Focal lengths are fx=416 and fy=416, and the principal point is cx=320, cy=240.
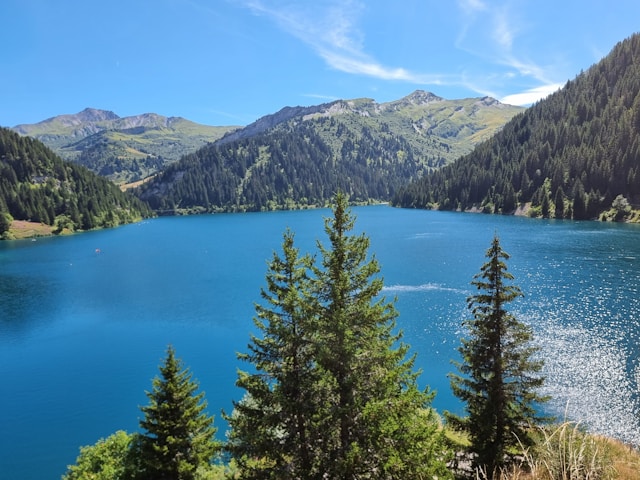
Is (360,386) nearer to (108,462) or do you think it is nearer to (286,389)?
(286,389)

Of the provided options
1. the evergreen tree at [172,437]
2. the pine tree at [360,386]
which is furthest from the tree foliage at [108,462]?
the pine tree at [360,386]

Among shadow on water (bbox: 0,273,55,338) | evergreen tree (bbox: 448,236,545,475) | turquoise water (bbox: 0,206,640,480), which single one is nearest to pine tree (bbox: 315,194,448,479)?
evergreen tree (bbox: 448,236,545,475)

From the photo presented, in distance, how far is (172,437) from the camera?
2334 centimetres

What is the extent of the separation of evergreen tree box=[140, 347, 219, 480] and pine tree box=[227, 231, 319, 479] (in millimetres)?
5659

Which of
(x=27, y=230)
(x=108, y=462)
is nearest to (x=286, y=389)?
(x=108, y=462)

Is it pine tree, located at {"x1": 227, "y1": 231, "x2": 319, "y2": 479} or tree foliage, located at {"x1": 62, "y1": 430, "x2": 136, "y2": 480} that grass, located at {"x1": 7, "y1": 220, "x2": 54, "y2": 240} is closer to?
tree foliage, located at {"x1": 62, "y1": 430, "x2": 136, "y2": 480}

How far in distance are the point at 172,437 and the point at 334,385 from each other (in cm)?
1150

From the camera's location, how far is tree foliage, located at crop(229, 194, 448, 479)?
16.7 m

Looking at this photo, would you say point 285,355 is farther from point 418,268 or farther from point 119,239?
point 119,239

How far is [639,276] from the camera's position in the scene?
73.2 m

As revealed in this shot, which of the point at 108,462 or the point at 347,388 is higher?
the point at 347,388

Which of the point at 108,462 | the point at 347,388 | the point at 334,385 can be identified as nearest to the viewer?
the point at 347,388

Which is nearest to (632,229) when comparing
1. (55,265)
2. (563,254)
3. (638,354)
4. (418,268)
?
(563,254)

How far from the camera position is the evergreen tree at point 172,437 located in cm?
2342
